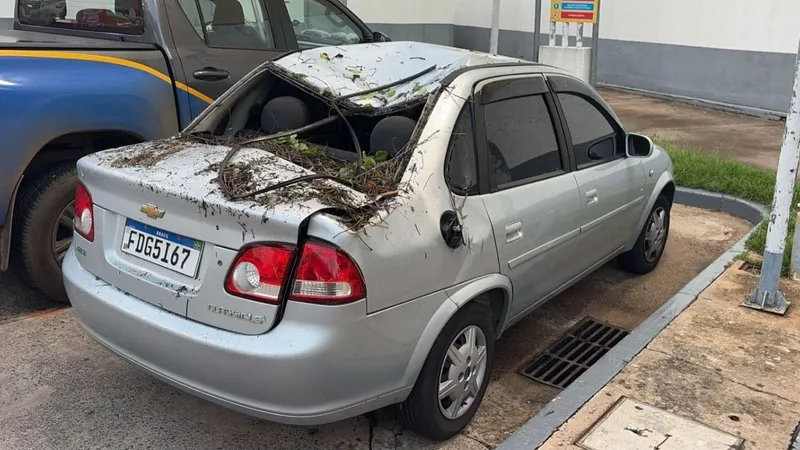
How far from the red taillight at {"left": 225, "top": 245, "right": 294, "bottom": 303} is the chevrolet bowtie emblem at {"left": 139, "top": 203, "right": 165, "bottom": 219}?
1.50 ft

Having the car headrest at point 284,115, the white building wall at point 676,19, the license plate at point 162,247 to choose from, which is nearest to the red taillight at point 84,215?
the license plate at point 162,247

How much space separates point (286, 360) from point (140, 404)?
4.51ft

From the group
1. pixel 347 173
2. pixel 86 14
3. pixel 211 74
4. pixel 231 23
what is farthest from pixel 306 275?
pixel 86 14

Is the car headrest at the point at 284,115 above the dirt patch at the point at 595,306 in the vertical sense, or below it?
above

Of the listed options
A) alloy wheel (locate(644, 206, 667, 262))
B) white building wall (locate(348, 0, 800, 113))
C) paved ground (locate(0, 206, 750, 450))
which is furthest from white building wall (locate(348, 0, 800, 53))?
paved ground (locate(0, 206, 750, 450))

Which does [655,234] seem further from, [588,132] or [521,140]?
[521,140]

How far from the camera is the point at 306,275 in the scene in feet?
9.02

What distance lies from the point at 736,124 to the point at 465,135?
30.5 feet

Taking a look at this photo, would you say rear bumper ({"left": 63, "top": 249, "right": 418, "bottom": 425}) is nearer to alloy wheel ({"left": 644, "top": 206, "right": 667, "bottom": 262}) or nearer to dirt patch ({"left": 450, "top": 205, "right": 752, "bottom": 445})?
dirt patch ({"left": 450, "top": 205, "right": 752, "bottom": 445})

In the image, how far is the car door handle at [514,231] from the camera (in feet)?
11.6

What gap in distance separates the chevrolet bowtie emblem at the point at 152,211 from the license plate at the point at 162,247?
56 millimetres

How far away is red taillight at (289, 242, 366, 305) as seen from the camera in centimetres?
274

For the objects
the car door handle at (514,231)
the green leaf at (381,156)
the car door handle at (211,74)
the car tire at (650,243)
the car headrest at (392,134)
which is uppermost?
the car door handle at (211,74)

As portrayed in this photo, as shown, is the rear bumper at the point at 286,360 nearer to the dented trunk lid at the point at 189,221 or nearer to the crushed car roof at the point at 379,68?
the dented trunk lid at the point at 189,221
